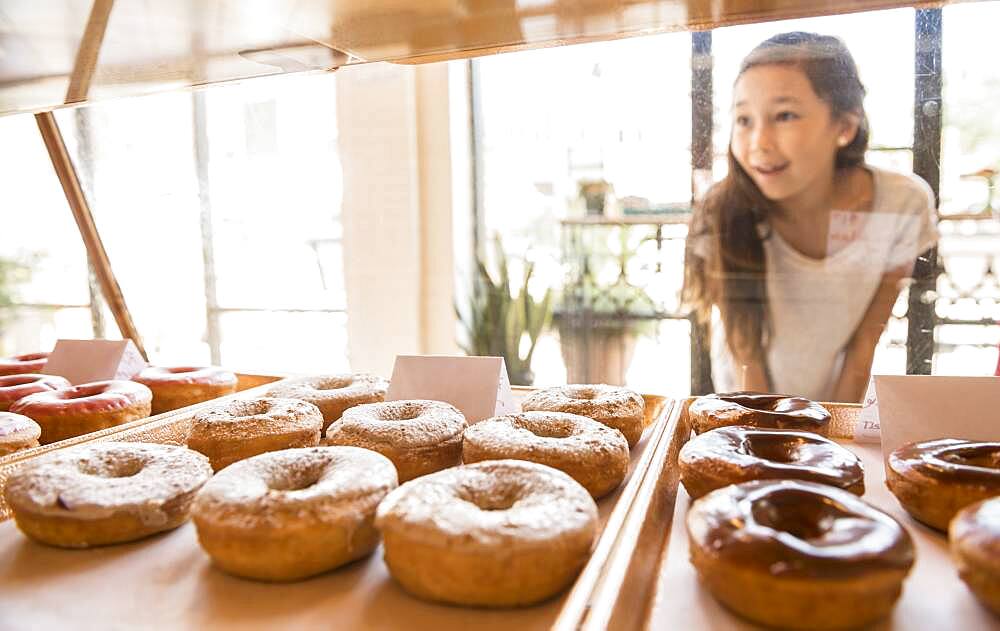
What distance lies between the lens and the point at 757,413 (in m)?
1.19

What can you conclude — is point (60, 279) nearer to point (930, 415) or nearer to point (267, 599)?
point (267, 599)

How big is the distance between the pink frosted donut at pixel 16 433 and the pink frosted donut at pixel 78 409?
0.19ft

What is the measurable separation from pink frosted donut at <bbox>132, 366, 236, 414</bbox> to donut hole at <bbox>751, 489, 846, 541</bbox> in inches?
56.3

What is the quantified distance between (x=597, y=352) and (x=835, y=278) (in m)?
1.24

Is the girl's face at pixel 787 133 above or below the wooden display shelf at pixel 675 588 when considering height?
above

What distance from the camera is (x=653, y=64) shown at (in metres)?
3.13

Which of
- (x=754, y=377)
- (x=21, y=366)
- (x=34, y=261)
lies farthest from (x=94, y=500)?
(x=34, y=261)

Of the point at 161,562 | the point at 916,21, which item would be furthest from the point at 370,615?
the point at 916,21

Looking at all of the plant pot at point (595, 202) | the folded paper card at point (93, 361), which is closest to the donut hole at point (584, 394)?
the folded paper card at point (93, 361)

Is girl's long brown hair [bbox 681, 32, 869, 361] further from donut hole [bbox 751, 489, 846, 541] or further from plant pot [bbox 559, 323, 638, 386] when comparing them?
donut hole [bbox 751, 489, 846, 541]

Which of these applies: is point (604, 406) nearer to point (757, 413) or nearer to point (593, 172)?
point (757, 413)

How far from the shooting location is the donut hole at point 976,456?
935mm

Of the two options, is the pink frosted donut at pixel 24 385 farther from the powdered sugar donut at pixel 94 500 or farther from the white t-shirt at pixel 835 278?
the white t-shirt at pixel 835 278

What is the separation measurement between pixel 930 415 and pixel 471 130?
115 inches
